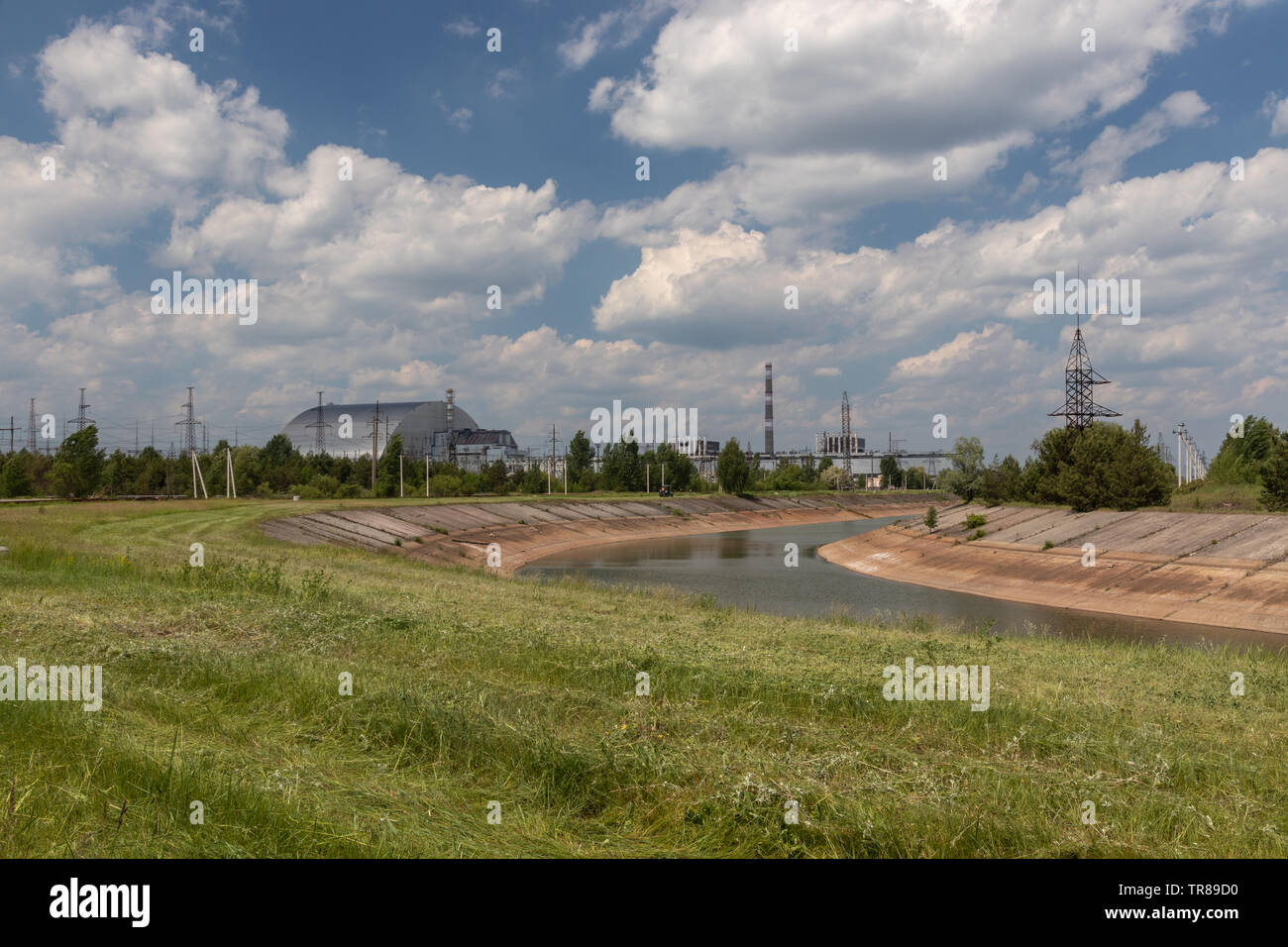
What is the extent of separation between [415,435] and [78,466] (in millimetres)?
109243

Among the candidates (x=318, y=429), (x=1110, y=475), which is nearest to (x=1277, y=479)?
(x=1110, y=475)

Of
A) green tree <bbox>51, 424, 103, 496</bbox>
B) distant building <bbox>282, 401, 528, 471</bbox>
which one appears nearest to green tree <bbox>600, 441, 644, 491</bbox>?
distant building <bbox>282, 401, 528, 471</bbox>

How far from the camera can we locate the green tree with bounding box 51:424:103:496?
74188mm

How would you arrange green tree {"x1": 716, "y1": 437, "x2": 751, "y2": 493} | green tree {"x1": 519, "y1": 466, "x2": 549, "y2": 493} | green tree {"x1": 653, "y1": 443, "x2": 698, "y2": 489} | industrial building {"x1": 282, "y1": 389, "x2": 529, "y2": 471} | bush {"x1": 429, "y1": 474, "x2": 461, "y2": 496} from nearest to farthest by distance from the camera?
bush {"x1": 429, "y1": 474, "x2": 461, "y2": 496}
green tree {"x1": 519, "y1": 466, "x2": 549, "y2": 493}
green tree {"x1": 716, "y1": 437, "x2": 751, "y2": 493}
green tree {"x1": 653, "y1": 443, "x2": 698, "y2": 489}
industrial building {"x1": 282, "y1": 389, "x2": 529, "y2": 471}

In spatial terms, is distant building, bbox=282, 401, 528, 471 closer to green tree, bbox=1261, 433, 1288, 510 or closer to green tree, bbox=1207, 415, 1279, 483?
green tree, bbox=1207, 415, 1279, 483

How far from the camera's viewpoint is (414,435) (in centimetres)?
18338

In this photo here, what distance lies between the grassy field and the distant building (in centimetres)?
16350

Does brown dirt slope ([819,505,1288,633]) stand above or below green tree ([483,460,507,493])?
below

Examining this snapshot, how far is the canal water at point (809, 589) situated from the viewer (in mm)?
30500

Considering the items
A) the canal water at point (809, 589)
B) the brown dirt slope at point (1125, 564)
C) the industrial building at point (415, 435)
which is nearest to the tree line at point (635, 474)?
the brown dirt slope at point (1125, 564)

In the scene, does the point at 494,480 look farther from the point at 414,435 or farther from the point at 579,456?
the point at 414,435

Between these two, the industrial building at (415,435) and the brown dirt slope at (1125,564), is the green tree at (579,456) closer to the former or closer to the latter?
the industrial building at (415,435)
